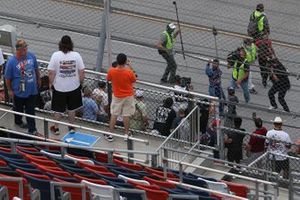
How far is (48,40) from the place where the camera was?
23.8 m

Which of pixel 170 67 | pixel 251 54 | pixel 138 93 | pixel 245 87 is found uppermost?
pixel 251 54

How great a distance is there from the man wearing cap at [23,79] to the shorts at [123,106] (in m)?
1.25

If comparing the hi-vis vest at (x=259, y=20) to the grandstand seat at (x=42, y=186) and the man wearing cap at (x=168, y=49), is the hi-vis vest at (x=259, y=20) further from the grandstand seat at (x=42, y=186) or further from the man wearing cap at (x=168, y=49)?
the grandstand seat at (x=42, y=186)

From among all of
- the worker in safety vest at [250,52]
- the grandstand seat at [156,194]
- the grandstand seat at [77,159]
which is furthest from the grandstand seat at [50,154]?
the worker in safety vest at [250,52]

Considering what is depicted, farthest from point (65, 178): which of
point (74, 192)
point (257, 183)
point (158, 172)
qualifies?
point (257, 183)

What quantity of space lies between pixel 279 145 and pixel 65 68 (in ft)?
12.5

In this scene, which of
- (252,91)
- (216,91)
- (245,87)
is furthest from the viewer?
(252,91)

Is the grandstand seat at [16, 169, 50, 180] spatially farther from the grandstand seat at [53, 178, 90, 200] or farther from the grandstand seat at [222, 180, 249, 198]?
the grandstand seat at [222, 180, 249, 198]

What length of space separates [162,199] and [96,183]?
886 millimetres

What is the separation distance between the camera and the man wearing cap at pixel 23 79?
19375mm

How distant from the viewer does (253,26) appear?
25.3 m

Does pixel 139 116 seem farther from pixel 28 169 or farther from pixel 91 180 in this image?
pixel 28 169

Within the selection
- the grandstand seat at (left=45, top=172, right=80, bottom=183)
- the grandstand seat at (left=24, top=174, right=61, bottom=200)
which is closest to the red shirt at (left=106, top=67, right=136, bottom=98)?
the grandstand seat at (left=45, top=172, right=80, bottom=183)

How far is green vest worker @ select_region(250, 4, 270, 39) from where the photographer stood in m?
25.1
